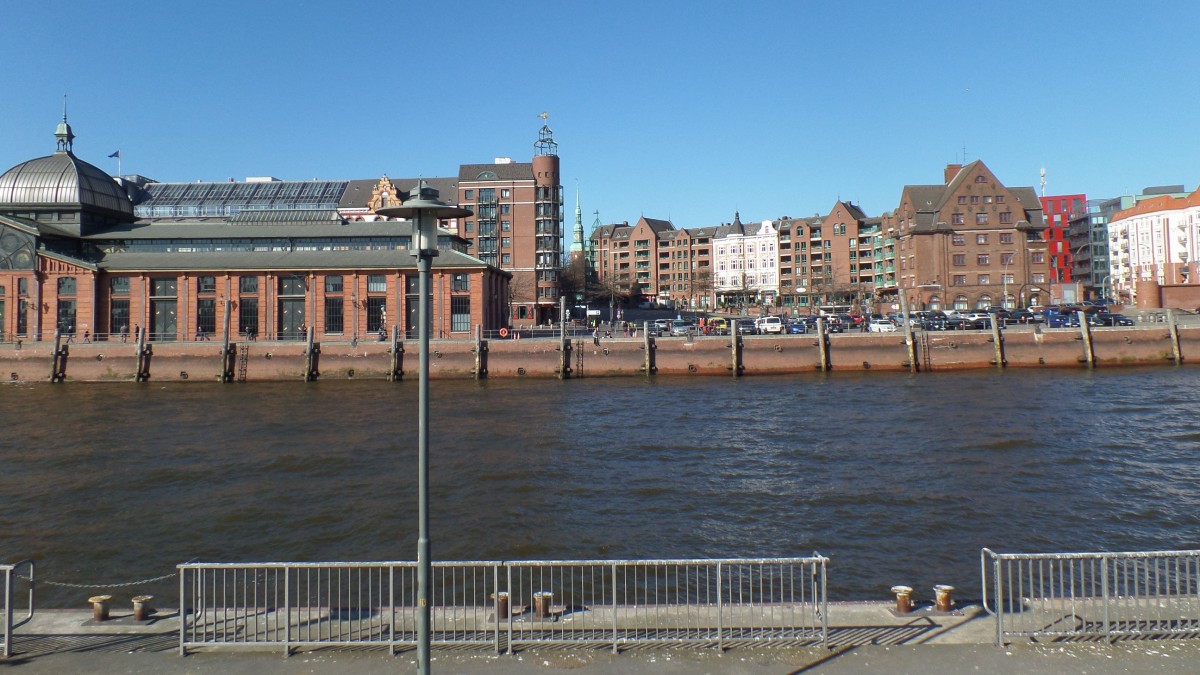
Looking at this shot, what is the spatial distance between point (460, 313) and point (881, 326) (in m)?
33.0

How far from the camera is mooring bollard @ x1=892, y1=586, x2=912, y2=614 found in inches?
375

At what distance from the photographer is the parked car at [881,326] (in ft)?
195

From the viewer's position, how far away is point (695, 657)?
8609mm

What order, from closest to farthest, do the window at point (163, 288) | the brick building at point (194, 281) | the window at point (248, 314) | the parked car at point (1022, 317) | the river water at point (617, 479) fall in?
the river water at point (617, 479)
the brick building at point (194, 281)
the window at point (163, 288)
the window at point (248, 314)
the parked car at point (1022, 317)

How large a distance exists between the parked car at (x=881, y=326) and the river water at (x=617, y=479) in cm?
1615

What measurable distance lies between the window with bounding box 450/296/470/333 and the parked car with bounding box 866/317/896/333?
31.5 m

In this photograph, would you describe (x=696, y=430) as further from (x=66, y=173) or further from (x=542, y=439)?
(x=66, y=173)

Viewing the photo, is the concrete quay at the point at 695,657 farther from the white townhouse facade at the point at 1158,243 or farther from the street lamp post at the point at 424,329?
the white townhouse facade at the point at 1158,243

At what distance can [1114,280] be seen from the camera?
127 metres

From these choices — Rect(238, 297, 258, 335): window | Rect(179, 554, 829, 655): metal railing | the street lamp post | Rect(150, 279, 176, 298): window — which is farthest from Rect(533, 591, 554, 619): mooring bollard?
Rect(150, 279, 176, 298): window

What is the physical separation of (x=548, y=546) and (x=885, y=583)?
7079 mm

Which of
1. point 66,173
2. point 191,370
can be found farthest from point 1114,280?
point 66,173

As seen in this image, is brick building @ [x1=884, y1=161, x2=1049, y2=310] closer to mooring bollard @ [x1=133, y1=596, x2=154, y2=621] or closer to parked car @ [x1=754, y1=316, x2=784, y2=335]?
parked car @ [x1=754, y1=316, x2=784, y2=335]

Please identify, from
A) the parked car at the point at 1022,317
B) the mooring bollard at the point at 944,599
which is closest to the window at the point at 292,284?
the parked car at the point at 1022,317
